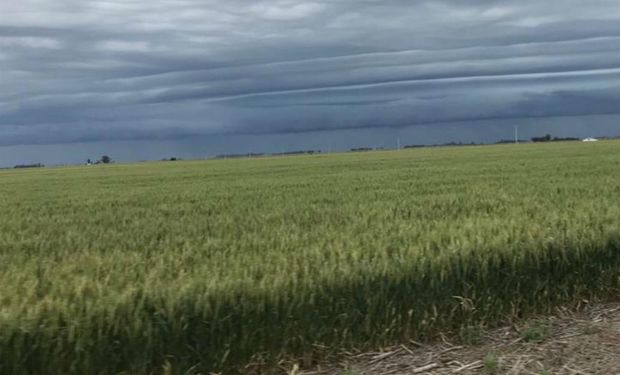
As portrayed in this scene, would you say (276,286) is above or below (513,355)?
above

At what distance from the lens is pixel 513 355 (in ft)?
17.3

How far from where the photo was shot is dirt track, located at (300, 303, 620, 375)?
501cm

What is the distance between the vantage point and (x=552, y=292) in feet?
22.1

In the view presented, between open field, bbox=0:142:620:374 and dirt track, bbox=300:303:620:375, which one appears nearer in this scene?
open field, bbox=0:142:620:374

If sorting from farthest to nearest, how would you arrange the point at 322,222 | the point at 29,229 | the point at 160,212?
the point at 160,212 < the point at 29,229 < the point at 322,222

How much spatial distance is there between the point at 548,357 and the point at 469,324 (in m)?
0.78

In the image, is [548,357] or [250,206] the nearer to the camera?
[548,357]

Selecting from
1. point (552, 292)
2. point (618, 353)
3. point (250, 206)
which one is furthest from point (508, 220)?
point (250, 206)

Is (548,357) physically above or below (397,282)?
below

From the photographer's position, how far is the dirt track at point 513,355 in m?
5.01

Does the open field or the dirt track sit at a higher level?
the open field

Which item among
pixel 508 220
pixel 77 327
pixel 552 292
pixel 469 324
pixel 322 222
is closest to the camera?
pixel 77 327

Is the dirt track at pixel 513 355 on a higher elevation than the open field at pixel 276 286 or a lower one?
lower

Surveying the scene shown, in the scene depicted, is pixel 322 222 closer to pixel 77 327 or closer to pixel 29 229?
pixel 29 229
